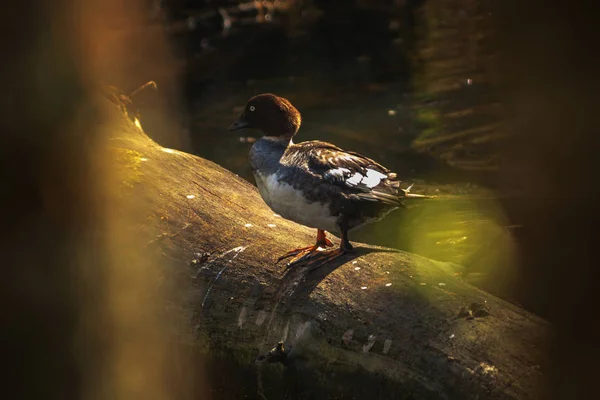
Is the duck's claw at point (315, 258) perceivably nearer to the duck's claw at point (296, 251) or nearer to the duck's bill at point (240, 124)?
the duck's claw at point (296, 251)

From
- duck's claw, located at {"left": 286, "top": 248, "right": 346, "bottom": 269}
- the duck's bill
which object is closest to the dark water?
duck's claw, located at {"left": 286, "top": 248, "right": 346, "bottom": 269}

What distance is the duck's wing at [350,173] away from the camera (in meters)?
5.49

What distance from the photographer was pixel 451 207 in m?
9.54

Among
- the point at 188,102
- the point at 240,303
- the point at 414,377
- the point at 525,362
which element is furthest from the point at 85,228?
the point at 188,102

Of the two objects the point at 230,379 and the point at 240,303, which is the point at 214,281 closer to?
the point at 240,303

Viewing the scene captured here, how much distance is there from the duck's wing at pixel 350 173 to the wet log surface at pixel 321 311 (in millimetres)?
429

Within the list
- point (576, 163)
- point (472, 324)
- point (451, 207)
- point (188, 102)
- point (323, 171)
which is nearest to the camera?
point (472, 324)

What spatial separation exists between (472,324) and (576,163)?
6.47m

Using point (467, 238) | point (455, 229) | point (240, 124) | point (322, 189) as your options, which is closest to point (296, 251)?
point (322, 189)

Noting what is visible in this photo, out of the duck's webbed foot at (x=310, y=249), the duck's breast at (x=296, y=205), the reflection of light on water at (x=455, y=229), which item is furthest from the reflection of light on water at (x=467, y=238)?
the duck's breast at (x=296, y=205)

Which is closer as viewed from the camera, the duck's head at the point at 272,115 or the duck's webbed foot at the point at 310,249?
the duck's webbed foot at the point at 310,249

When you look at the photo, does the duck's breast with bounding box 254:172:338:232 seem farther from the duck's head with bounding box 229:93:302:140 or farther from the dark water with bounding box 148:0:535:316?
the dark water with bounding box 148:0:535:316

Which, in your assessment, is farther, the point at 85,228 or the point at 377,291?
the point at 85,228

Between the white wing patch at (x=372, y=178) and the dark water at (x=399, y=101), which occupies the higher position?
the white wing patch at (x=372, y=178)
